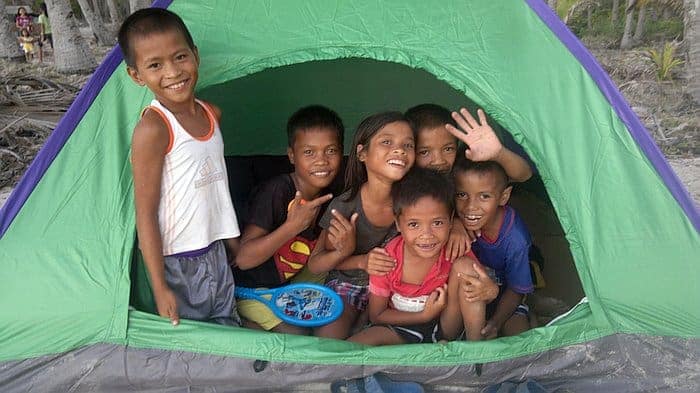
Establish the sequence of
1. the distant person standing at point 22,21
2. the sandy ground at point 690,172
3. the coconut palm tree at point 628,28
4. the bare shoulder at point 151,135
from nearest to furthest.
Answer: the bare shoulder at point 151,135 < the sandy ground at point 690,172 < the coconut palm tree at point 628,28 < the distant person standing at point 22,21

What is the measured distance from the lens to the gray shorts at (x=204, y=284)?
5.74ft

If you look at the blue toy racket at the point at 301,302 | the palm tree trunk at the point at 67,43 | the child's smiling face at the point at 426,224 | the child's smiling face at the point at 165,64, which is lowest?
the blue toy racket at the point at 301,302

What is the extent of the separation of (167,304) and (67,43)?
512 cm

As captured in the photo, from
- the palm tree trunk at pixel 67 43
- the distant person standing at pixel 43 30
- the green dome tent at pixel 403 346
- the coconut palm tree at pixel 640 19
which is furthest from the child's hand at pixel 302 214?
Answer: the distant person standing at pixel 43 30

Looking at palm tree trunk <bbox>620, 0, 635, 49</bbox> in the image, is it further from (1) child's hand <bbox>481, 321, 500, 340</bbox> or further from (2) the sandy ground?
(1) child's hand <bbox>481, 321, 500, 340</bbox>

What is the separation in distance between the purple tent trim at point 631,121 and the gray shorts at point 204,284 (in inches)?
44.9

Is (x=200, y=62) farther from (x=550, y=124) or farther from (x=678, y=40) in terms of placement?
(x=678, y=40)

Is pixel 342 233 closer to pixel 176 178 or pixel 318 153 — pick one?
pixel 318 153

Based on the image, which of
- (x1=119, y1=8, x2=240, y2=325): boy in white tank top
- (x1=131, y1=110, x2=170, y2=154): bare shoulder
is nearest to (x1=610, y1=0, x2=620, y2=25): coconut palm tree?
(x1=119, y1=8, x2=240, y2=325): boy in white tank top

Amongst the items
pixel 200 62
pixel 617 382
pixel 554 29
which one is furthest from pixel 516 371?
pixel 200 62

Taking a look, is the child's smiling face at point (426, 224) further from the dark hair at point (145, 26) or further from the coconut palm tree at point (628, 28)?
the coconut palm tree at point (628, 28)

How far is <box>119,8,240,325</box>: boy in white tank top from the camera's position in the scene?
1.61m

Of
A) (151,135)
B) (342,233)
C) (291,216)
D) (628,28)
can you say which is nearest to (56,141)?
(151,135)

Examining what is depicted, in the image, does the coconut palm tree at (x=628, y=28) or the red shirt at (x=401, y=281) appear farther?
the coconut palm tree at (x=628, y=28)
